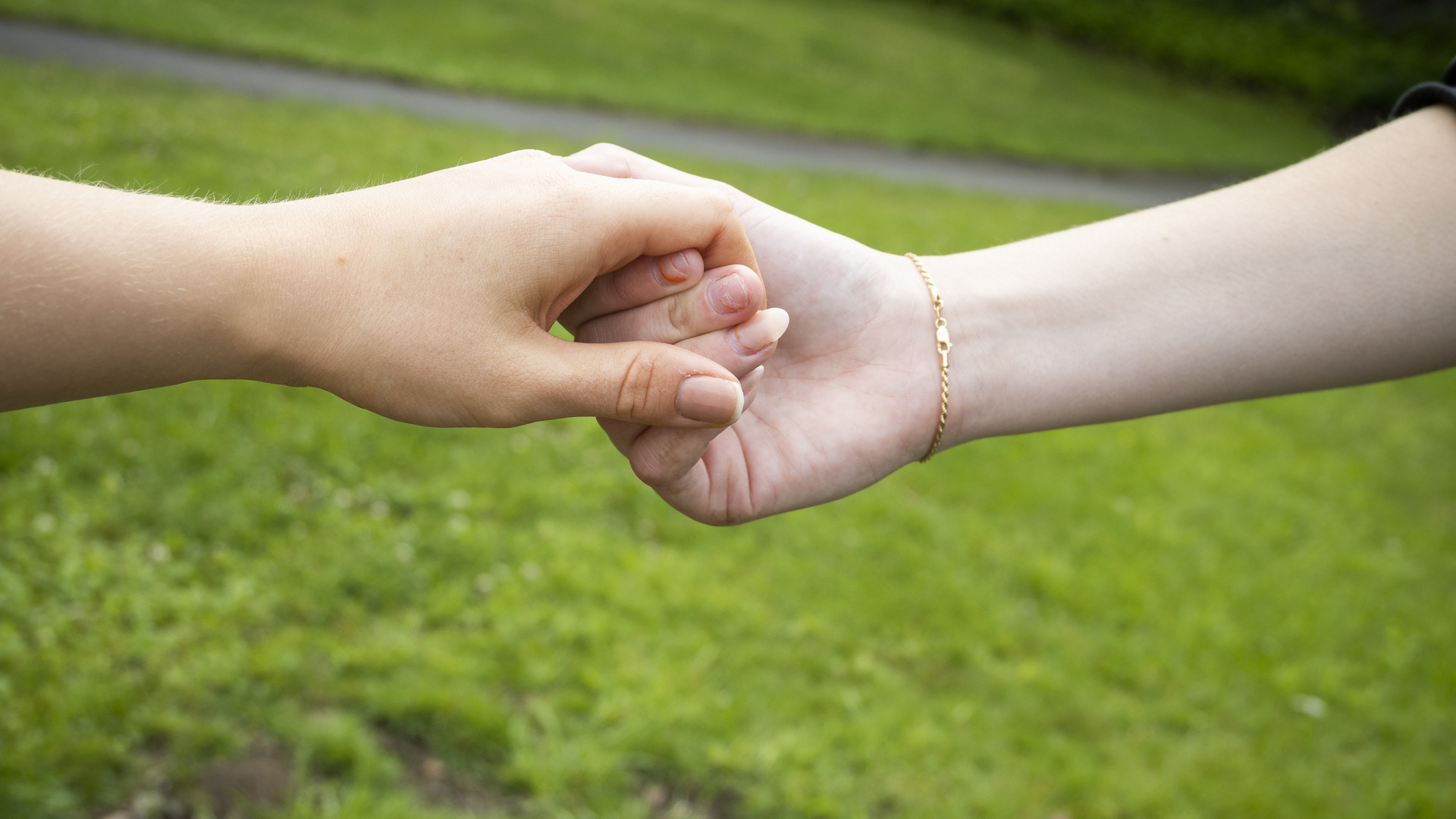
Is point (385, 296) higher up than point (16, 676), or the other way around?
point (385, 296)

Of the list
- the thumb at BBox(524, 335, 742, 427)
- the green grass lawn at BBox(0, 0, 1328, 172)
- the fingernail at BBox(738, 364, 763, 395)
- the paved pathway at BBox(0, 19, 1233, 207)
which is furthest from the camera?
the green grass lawn at BBox(0, 0, 1328, 172)

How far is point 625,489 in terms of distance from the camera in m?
4.28

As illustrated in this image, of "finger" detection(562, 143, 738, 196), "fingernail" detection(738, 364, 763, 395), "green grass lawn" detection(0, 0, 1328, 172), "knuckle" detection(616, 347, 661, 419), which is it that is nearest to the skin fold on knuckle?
"knuckle" detection(616, 347, 661, 419)

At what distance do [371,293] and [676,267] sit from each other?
1.99 feet

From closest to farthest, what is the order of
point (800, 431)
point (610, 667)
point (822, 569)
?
point (800, 431), point (610, 667), point (822, 569)

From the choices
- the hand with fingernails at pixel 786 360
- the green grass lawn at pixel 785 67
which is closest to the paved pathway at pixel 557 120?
the green grass lawn at pixel 785 67

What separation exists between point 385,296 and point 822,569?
2.81 m

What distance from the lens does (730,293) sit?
6.15ft

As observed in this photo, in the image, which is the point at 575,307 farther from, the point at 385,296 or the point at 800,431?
the point at 800,431

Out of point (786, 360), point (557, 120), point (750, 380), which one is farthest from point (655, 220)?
point (557, 120)

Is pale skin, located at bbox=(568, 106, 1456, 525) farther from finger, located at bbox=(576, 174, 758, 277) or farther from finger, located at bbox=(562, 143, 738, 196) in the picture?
finger, located at bbox=(576, 174, 758, 277)

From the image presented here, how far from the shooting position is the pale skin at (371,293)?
148 centimetres

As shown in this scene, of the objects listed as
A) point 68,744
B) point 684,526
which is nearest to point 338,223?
point 68,744

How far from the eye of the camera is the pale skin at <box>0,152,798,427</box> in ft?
4.84
